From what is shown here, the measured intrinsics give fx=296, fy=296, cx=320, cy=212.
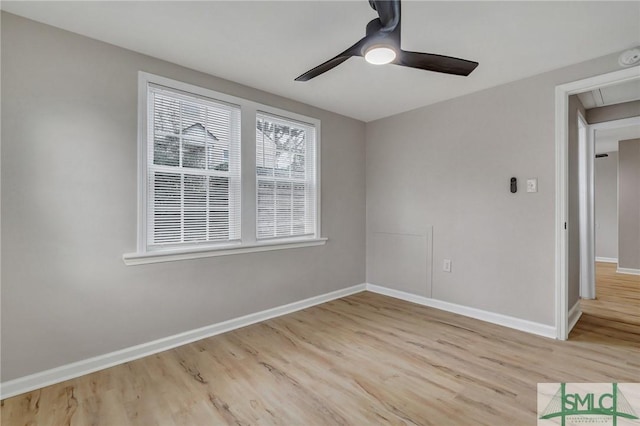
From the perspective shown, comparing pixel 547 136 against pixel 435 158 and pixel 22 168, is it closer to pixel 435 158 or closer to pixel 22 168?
pixel 435 158

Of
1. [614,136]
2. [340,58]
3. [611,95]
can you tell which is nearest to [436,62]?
[340,58]

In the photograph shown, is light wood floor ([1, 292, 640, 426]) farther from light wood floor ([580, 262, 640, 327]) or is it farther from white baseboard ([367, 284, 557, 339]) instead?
light wood floor ([580, 262, 640, 327])

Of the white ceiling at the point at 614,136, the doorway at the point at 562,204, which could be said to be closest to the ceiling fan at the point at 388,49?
the doorway at the point at 562,204

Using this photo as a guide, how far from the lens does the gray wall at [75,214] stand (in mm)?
1905

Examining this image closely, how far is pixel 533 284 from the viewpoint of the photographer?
2811mm

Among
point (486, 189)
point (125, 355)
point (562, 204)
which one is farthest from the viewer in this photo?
point (486, 189)

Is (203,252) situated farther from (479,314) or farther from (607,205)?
(607,205)

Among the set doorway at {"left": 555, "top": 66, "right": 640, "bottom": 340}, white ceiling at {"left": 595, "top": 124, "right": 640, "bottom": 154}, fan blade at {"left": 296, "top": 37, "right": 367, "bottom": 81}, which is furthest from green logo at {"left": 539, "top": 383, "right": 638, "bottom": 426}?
white ceiling at {"left": 595, "top": 124, "right": 640, "bottom": 154}

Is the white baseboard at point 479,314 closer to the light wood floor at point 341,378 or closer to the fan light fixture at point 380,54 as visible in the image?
the light wood floor at point 341,378

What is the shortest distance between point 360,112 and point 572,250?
9.08ft

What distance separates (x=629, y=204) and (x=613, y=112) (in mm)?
2756

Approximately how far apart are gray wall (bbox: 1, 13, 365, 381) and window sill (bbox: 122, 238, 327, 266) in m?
0.06

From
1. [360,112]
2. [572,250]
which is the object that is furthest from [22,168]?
[572,250]

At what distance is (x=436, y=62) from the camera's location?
5.97 ft
